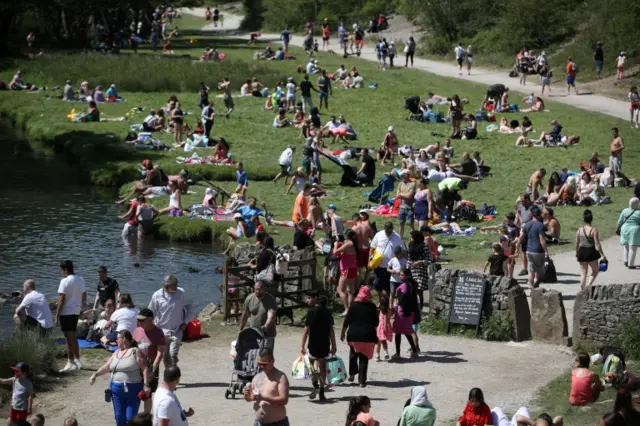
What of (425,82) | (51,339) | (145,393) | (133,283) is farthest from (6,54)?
(145,393)

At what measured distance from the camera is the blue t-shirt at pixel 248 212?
3140cm

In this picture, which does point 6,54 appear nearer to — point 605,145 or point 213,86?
point 213,86

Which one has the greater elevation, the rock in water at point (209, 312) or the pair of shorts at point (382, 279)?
the pair of shorts at point (382, 279)

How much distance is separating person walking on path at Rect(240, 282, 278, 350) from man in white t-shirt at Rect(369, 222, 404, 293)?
5.63m

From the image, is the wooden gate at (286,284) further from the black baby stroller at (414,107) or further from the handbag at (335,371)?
the black baby stroller at (414,107)

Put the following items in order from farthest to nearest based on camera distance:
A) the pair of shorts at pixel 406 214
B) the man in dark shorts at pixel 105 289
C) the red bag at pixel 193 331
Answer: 1. the pair of shorts at pixel 406 214
2. the man in dark shorts at pixel 105 289
3. the red bag at pixel 193 331

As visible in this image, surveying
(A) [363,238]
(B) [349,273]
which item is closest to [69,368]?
(B) [349,273]

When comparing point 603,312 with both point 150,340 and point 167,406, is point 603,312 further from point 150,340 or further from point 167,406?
point 167,406

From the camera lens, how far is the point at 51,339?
19656 millimetres

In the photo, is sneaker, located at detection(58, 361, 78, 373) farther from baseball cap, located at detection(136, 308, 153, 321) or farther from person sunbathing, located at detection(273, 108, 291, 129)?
person sunbathing, located at detection(273, 108, 291, 129)

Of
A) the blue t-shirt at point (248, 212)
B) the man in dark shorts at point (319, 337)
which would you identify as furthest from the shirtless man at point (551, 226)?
the man in dark shorts at point (319, 337)

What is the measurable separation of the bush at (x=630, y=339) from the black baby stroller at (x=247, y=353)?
5736mm

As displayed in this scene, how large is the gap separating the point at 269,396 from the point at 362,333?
411 cm

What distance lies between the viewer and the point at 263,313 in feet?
57.3
